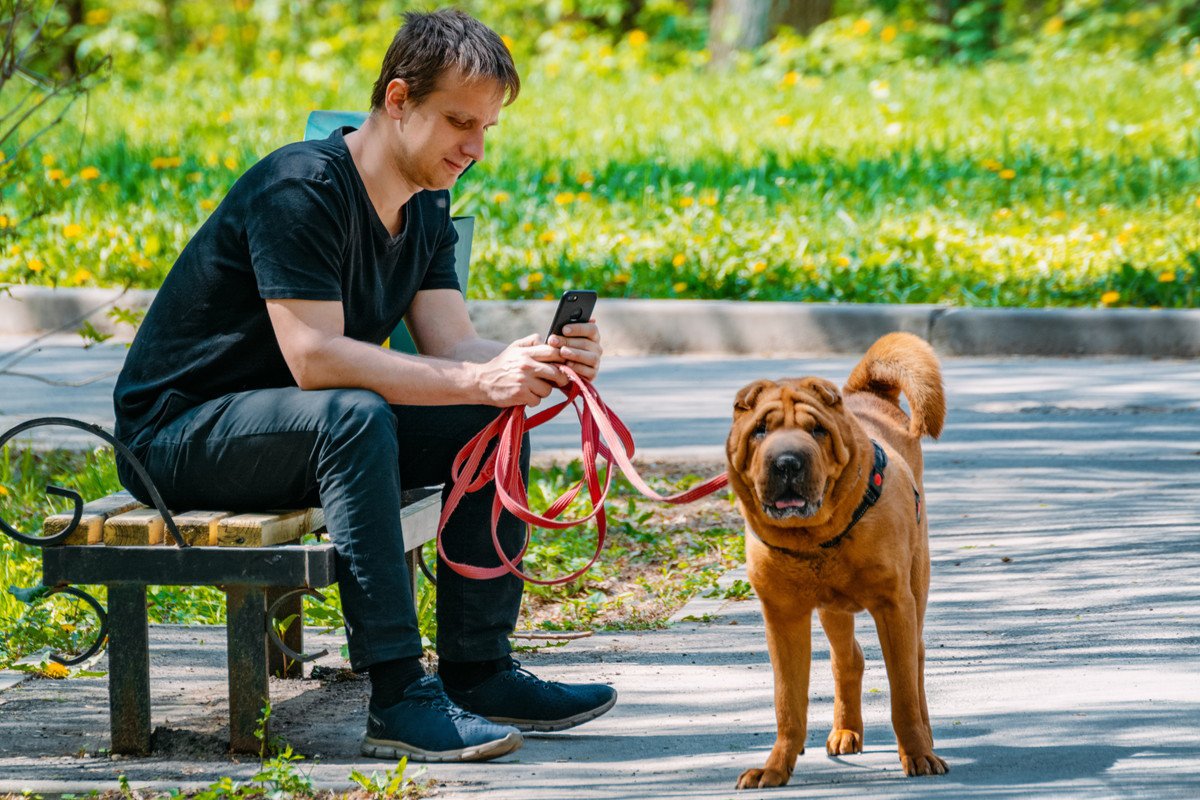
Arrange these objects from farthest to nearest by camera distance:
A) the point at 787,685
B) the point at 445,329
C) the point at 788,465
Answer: the point at 445,329 < the point at 787,685 < the point at 788,465

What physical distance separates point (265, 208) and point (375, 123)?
344 mm

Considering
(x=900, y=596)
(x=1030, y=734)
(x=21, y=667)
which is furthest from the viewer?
(x=21, y=667)

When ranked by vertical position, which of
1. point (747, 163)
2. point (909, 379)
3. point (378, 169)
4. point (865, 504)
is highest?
point (747, 163)

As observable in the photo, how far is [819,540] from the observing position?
301 centimetres

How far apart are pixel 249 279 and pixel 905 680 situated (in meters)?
1.64

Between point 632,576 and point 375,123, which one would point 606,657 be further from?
point 375,123

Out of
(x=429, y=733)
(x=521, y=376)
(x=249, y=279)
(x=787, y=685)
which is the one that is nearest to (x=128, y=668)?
(x=429, y=733)

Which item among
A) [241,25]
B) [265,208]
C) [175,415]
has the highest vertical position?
[241,25]

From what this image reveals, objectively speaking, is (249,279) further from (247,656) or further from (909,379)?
(909,379)

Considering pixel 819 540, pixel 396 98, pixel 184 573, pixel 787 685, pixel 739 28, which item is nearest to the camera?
pixel 819 540

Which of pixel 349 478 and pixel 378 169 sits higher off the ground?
pixel 378 169

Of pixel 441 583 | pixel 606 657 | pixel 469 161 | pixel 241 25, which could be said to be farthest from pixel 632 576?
pixel 241 25

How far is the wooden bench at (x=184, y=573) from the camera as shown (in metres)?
3.23

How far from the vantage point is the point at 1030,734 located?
132 inches
